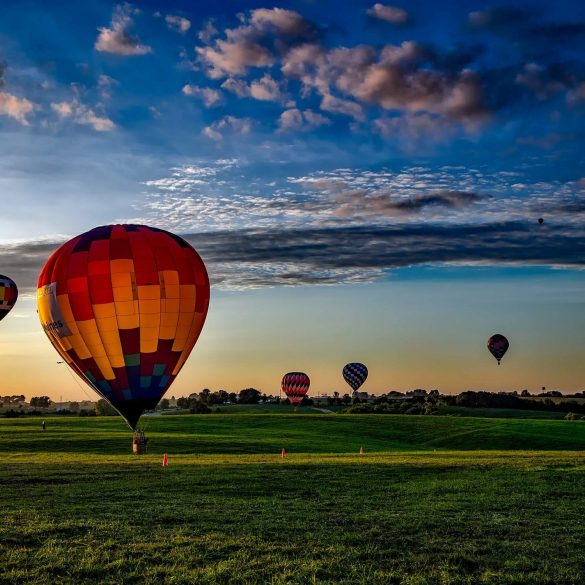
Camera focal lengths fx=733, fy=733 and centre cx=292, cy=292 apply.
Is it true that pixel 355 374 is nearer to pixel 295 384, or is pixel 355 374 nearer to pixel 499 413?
pixel 295 384

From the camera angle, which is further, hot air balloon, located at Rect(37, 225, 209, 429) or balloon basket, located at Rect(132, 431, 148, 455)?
balloon basket, located at Rect(132, 431, 148, 455)

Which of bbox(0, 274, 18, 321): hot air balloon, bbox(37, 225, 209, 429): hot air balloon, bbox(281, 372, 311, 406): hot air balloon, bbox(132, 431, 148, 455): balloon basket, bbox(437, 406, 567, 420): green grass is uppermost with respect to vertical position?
bbox(0, 274, 18, 321): hot air balloon

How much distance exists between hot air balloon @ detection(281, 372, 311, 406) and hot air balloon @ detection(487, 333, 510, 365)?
31598 mm

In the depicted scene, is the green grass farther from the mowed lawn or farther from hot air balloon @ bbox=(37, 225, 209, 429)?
hot air balloon @ bbox=(37, 225, 209, 429)

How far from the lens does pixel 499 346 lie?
352 ft

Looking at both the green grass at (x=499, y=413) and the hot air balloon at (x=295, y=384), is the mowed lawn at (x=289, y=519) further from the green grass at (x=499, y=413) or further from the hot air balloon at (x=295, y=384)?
the hot air balloon at (x=295, y=384)

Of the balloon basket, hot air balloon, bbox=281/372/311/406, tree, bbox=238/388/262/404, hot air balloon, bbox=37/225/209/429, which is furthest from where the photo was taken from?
tree, bbox=238/388/262/404

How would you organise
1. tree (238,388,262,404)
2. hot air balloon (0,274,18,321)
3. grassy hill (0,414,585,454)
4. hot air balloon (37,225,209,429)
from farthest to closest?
tree (238,388,262,404), hot air balloon (0,274,18,321), grassy hill (0,414,585,454), hot air balloon (37,225,209,429)

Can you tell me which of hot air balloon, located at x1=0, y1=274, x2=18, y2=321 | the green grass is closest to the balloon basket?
hot air balloon, located at x1=0, y1=274, x2=18, y2=321

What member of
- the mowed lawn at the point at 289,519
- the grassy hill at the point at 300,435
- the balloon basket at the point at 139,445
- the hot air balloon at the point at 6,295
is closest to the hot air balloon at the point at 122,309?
the mowed lawn at the point at 289,519

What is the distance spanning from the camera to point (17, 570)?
13.9m

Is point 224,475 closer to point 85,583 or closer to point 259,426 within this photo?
point 85,583

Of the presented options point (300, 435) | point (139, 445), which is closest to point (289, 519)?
point (139, 445)

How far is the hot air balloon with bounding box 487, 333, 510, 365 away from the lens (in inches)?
4220
